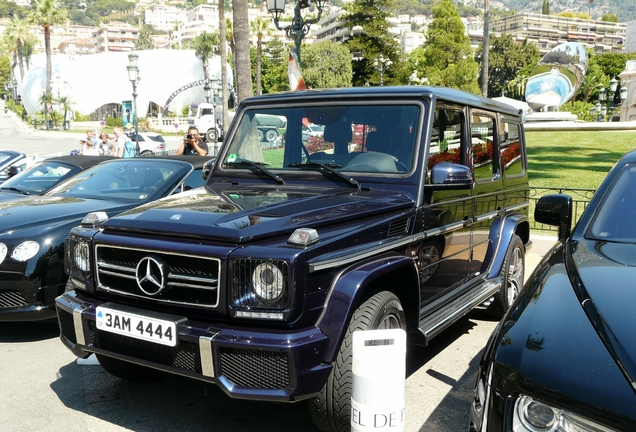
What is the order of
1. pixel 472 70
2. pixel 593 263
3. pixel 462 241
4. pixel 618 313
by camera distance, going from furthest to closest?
pixel 472 70, pixel 462 241, pixel 593 263, pixel 618 313

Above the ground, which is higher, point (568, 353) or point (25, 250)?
point (568, 353)

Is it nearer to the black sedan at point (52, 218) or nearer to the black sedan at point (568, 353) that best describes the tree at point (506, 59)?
the black sedan at point (52, 218)

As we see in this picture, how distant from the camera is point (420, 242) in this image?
3.98 metres

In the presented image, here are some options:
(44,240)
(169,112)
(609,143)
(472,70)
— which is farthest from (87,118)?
(44,240)

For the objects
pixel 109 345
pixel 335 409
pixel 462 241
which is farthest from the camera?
pixel 462 241

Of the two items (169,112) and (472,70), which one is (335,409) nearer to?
(472,70)

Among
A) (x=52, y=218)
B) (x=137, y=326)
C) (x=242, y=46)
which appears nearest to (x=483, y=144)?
(x=137, y=326)

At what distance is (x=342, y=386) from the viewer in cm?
310

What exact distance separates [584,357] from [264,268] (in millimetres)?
1480

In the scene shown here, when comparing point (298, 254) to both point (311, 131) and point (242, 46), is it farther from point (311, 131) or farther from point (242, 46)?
point (242, 46)

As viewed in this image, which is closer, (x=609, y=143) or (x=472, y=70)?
(x=609, y=143)

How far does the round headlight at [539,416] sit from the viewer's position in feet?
6.53

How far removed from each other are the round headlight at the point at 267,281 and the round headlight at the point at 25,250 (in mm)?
2934

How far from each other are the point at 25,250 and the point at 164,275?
2.47 meters
